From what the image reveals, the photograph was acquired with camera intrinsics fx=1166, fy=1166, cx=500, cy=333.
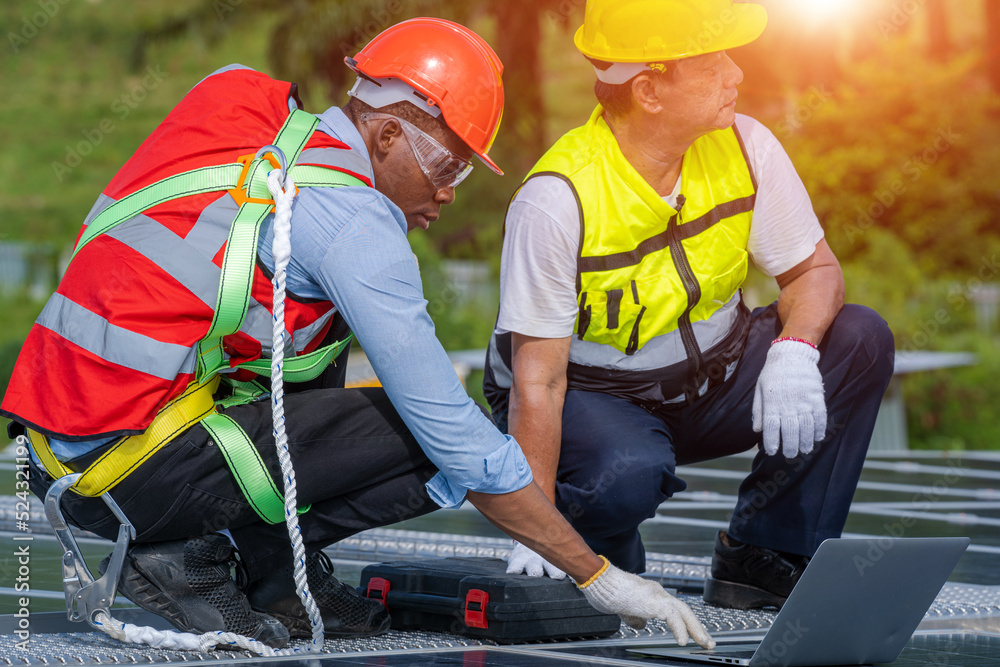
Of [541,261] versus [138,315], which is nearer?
[138,315]

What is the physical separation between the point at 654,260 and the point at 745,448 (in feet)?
2.10

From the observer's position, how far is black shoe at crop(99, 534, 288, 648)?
2.49m

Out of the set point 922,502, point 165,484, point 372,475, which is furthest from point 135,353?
point 922,502

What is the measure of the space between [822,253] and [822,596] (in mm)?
1312

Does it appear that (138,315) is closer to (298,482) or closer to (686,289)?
(298,482)

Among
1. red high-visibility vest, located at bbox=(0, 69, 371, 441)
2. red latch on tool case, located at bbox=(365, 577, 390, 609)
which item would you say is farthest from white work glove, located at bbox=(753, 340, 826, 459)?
red high-visibility vest, located at bbox=(0, 69, 371, 441)

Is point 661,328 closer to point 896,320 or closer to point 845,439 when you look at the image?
point 845,439

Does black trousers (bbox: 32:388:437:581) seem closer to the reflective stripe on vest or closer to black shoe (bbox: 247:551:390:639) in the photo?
black shoe (bbox: 247:551:390:639)

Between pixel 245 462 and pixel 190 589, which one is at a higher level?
pixel 245 462

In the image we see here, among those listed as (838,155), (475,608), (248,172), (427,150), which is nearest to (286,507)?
(475,608)

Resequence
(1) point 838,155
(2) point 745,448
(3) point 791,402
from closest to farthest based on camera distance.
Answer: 1. (3) point 791,402
2. (2) point 745,448
3. (1) point 838,155

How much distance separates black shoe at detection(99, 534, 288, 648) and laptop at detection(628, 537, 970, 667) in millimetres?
882

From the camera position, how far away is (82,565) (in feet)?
8.28

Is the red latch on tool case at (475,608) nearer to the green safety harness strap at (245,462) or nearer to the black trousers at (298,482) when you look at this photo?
the black trousers at (298,482)
